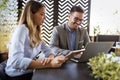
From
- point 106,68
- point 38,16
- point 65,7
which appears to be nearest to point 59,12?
point 65,7

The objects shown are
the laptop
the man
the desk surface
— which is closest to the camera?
the desk surface

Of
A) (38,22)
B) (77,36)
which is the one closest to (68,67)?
(38,22)

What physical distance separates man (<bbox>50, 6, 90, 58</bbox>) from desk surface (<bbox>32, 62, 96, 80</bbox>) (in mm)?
828

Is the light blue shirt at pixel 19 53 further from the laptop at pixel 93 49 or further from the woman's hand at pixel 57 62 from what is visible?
the laptop at pixel 93 49

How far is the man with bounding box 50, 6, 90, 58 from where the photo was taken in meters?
2.84

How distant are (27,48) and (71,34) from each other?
3.30 ft

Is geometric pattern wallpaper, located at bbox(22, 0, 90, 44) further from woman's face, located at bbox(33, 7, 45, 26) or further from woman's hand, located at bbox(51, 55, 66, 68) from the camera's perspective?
woman's hand, located at bbox(51, 55, 66, 68)

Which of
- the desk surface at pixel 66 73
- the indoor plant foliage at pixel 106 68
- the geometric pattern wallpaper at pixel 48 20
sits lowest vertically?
the desk surface at pixel 66 73

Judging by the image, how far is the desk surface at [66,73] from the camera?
1.61 metres

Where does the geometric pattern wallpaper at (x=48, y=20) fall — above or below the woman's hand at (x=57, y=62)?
above

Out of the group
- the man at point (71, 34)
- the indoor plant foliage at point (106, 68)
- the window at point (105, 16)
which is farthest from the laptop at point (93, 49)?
the window at point (105, 16)

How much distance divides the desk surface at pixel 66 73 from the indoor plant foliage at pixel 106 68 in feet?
0.39

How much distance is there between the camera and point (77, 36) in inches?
116

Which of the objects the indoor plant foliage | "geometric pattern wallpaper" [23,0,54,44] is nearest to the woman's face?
the indoor plant foliage
